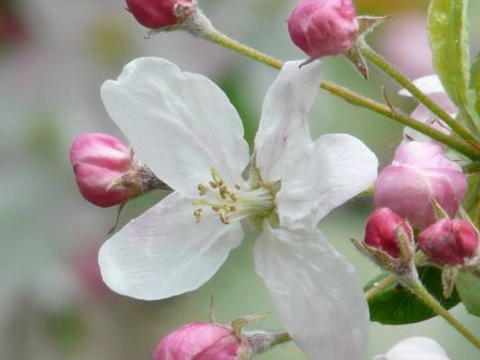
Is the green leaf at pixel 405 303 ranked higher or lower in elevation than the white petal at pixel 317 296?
lower

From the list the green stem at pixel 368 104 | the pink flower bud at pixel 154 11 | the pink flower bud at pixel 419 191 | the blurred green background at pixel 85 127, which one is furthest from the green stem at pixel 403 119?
the blurred green background at pixel 85 127

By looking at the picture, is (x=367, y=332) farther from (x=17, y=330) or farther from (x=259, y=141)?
(x=17, y=330)

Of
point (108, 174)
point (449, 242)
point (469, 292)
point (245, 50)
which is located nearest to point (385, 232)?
point (449, 242)

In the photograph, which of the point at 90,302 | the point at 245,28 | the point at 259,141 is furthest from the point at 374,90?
the point at 259,141

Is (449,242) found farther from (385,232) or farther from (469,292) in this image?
(469,292)

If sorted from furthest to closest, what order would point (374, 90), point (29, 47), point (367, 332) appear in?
point (29, 47) < point (374, 90) < point (367, 332)

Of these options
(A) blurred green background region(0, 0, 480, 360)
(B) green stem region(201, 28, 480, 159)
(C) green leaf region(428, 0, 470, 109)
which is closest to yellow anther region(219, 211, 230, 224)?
(B) green stem region(201, 28, 480, 159)

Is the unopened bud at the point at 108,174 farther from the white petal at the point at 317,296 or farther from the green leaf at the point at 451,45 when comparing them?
the green leaf at the point at 451,45

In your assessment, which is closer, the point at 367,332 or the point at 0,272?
the point at 367,332
